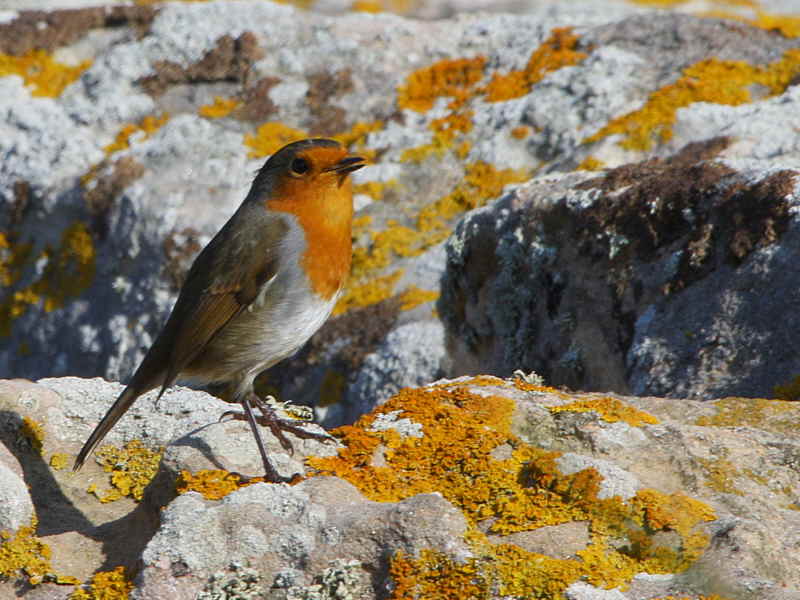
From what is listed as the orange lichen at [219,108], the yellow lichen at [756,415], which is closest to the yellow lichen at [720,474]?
the yellow lichen at [756,415]

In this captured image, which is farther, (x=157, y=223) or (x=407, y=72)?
(x=407, y=72)

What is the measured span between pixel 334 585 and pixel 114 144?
884 cm

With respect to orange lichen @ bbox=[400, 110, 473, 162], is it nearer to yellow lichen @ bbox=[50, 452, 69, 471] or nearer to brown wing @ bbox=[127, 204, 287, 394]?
brown wing @ bbox=[127, 204, 287, 394]

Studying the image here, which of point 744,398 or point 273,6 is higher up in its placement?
point 273,6

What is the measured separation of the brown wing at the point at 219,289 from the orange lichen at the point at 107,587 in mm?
1608

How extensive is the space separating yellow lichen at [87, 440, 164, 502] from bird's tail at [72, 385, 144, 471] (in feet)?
0.58

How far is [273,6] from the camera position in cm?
1277

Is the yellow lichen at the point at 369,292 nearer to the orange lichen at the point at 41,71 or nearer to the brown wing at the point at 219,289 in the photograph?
the brown wing at the point at 219,289

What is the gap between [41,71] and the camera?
12.5 metres

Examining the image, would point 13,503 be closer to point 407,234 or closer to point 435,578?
point 435,578

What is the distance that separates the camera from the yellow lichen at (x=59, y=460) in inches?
209

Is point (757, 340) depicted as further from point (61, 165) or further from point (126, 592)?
point (61, 165)

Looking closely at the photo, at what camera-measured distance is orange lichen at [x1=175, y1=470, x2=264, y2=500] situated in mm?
4223

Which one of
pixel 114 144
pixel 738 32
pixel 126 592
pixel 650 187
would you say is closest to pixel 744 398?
pixel 650 187
